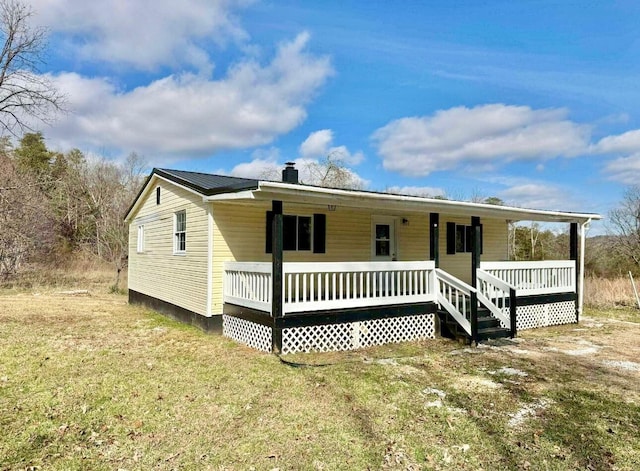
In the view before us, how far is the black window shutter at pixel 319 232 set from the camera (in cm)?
1011

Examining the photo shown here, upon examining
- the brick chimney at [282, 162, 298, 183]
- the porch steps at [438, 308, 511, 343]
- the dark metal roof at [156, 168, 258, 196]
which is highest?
the brick chimney at [282, 162, 298, 183]

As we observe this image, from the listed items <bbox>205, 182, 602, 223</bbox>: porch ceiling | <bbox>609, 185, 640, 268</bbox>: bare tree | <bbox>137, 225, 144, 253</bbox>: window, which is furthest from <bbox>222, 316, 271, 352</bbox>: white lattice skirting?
<bbox>609, 185, 640, 268</bbox>: bare tree

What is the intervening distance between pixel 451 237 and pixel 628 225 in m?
18.2

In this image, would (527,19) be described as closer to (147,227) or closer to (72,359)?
(147,227)

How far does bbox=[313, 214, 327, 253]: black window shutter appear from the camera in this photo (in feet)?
33.2

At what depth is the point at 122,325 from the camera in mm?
9445

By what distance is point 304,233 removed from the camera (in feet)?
32.8

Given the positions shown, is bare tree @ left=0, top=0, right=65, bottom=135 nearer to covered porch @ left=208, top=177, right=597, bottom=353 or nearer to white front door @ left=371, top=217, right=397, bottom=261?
covered porch @ left=208, top=177, right=597, bottom=353

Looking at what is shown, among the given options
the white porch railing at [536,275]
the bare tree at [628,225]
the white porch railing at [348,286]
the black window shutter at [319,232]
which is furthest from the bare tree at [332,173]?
the white porch railing at [348,286]

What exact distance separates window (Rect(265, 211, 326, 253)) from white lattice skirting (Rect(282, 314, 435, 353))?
8.98ft

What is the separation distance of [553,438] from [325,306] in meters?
4.15

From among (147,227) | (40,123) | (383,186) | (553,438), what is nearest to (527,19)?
(553,438)

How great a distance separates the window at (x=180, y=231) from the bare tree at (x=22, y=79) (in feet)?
32.9

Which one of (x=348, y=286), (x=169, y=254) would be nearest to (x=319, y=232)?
(x=348, y=286)
